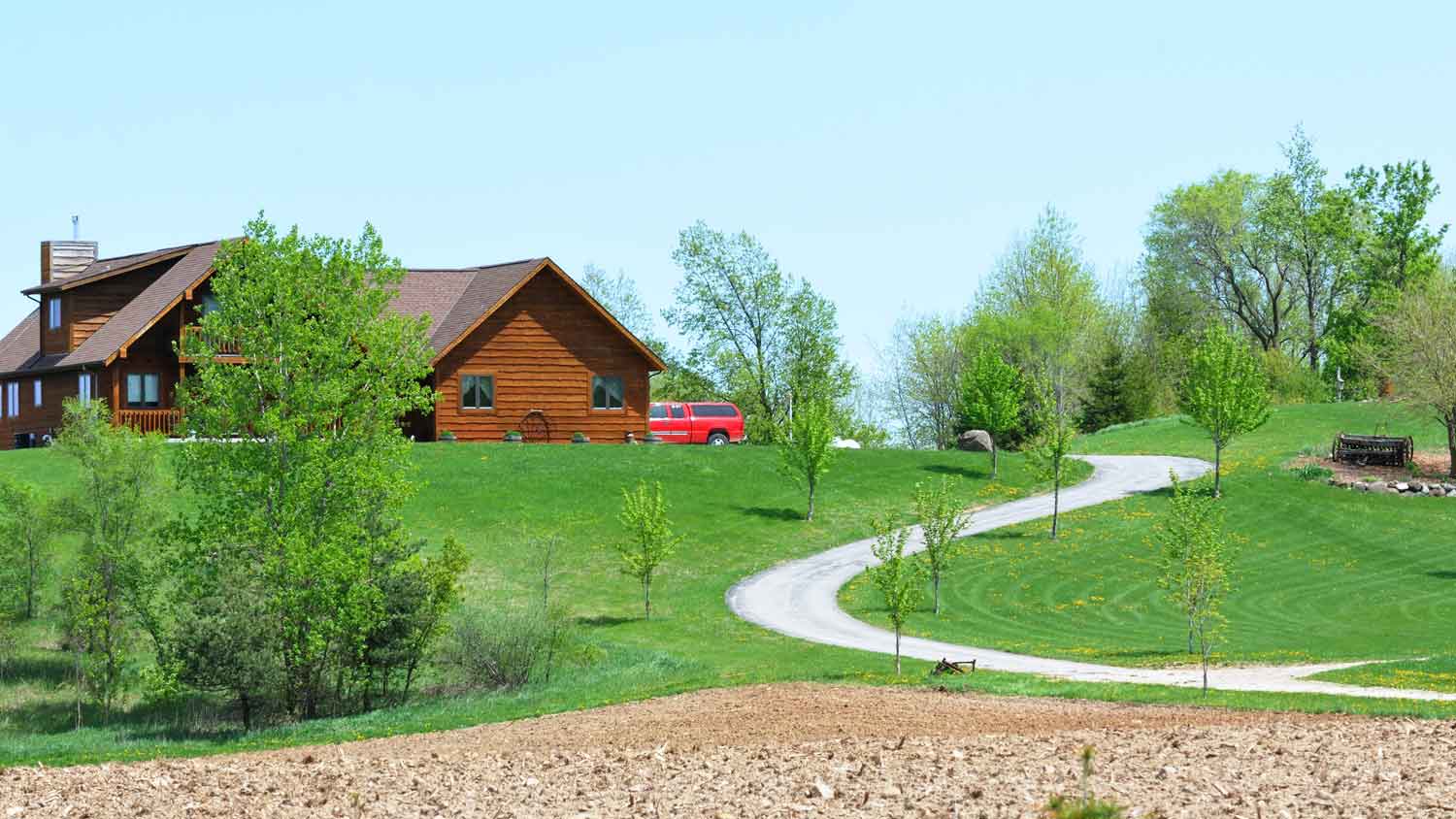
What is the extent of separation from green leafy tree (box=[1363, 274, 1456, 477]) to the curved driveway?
8.02m

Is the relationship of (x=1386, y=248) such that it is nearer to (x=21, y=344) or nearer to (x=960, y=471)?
(x=960, y=471)

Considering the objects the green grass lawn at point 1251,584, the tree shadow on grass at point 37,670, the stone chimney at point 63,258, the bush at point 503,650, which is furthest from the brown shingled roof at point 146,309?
the bush at point 503,650

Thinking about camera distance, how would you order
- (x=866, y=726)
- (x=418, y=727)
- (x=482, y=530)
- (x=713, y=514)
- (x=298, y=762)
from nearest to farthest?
(x=298, y=762)
(x=866, y=726)
(x=418, y=727)
(x=482, y=530)
(x=713, y=514)

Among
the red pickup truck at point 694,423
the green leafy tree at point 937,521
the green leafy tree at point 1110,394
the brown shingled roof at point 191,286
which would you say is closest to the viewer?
the green leafy tree at point 937,521

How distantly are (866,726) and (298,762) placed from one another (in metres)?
6.52

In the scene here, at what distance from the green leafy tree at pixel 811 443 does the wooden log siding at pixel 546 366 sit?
32.8ft

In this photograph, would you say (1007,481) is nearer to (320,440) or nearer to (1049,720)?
(320,440)

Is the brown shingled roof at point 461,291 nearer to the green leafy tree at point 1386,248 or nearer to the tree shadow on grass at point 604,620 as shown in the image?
the tree shadow on grass at point 604,620

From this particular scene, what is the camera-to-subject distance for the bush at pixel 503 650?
93.9 ft

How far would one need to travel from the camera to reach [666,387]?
85688 millimetres

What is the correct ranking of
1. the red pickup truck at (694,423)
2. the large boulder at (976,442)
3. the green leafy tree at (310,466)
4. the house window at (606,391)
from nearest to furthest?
the green leafy tree at (310,466) → the house window at (606,391) → the red pickup truck at (694,423) → the large boulder at (976,442)

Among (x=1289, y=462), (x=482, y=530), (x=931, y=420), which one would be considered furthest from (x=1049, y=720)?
(x=931, y=420)

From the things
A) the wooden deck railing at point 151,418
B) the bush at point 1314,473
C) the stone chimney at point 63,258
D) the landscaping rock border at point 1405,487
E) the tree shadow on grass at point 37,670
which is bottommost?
the tree shadow on grass at point 37,670

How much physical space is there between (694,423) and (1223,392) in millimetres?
20984
